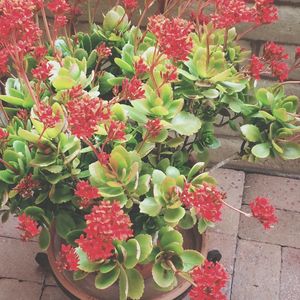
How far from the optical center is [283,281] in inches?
68.8

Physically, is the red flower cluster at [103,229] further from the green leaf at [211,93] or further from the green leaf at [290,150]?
the green leaf at [290,150]

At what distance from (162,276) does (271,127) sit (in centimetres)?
41

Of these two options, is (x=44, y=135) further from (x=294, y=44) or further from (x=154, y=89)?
(x=294, y=44)

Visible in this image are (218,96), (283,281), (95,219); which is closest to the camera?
(95,219)

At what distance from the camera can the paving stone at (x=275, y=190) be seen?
6.39ft

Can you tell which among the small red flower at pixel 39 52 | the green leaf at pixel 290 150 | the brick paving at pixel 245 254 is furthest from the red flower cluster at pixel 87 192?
the brick paving at pixel 245 254

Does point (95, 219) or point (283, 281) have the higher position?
point (95, 219)

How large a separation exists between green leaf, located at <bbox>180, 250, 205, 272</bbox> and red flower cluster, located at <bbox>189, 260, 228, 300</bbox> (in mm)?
136

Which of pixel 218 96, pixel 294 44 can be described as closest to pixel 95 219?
pixel 218 96

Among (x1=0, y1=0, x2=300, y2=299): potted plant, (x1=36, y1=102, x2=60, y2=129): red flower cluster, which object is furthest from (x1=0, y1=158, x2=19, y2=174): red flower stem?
(x1=36, y1=102, x2=60, y2=129): red flower cluster

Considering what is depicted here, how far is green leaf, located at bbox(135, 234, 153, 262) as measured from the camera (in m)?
1.10

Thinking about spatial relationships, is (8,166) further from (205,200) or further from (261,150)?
(261,150)

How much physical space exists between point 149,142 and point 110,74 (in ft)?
0.88

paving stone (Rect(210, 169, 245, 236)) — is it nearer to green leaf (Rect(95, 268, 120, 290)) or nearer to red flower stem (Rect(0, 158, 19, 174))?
green leaf (Rect(95, 268, 120, 290))
